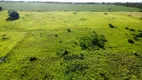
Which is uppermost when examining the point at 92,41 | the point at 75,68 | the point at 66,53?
the point at 92,41

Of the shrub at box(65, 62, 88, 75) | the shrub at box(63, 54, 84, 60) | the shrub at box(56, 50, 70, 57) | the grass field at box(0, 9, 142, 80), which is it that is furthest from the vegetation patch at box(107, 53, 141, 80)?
the shrub at box(56, 50, 70, 57)

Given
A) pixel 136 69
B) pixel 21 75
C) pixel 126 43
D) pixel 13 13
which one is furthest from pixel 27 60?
pixel 13 13

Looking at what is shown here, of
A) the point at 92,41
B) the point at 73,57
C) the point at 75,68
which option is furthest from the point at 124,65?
the point at 92,41

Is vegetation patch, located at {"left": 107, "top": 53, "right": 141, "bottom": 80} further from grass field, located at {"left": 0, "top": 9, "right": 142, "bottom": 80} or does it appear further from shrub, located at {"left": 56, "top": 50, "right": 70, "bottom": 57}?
shrub, located at {"left": 56, "top": 50, "right": 70, "bottom": 57}

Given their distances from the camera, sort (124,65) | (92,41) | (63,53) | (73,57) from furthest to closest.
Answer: (92,41)
(63,53)
(73,57)
(124,65)

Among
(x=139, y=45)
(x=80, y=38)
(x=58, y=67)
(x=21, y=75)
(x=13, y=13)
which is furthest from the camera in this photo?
(x=13, y=13)

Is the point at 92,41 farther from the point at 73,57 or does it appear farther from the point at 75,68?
the point at 75,68

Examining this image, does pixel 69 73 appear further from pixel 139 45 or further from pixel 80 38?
pixel 139 45
